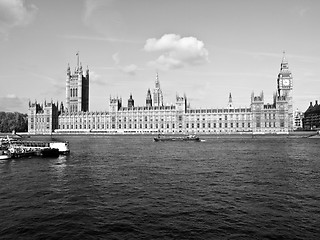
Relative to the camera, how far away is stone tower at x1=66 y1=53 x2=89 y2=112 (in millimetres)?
170625

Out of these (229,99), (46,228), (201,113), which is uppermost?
(229,99)

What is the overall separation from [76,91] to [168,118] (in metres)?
62.8

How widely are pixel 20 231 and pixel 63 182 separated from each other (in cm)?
1277

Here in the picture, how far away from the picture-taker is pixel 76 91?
565ft

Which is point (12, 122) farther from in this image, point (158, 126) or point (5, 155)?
point (5, 155)

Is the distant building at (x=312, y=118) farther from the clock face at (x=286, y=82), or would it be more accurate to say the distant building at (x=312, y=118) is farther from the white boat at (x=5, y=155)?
the white boat at (x=5, y=155)

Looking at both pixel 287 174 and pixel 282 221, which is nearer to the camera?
pixel 282 221

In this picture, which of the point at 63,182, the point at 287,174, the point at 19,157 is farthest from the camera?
the point at 19,157

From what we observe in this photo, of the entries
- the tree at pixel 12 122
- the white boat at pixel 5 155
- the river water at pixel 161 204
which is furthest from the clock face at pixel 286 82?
the white boat at pixel 5 155

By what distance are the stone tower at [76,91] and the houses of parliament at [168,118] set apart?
0.57 metres

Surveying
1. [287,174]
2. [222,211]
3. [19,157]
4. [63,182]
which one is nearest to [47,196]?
[63,182]

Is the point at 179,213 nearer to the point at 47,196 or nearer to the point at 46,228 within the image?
the point at 46,228

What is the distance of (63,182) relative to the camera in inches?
1153

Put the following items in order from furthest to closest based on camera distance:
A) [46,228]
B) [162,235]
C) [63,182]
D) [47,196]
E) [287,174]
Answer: [287,174] → [63,182] → [47,196] → [46,228] → [162,235]
